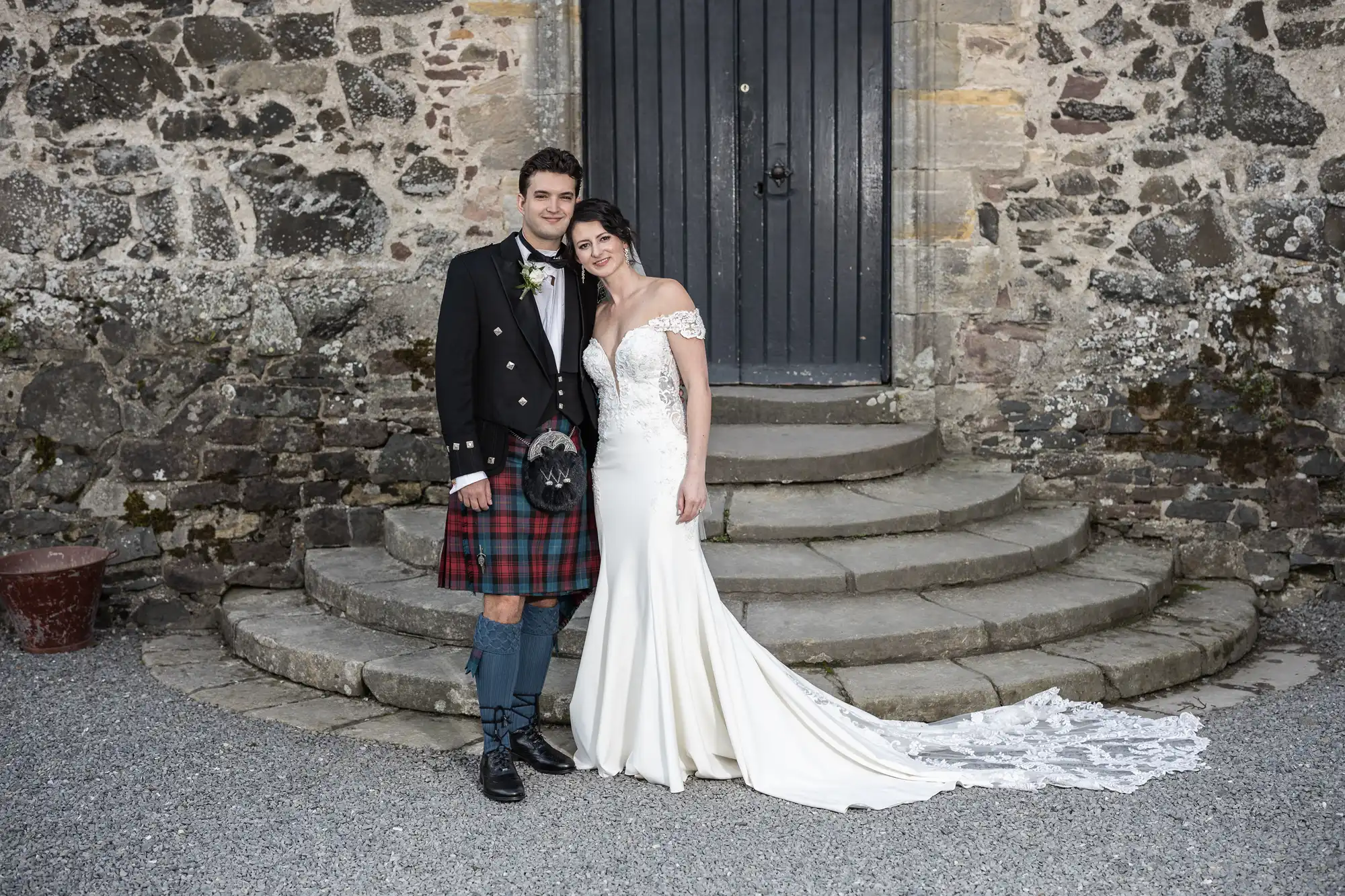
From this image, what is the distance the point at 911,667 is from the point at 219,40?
13.4ft

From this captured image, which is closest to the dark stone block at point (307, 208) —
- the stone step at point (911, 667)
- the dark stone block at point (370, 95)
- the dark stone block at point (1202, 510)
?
the dark stone block at point (370, 95)

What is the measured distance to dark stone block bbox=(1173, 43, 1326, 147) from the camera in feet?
18.9

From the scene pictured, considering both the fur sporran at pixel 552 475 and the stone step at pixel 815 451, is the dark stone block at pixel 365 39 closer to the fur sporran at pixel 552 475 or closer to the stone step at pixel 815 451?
the stone step at pixel 815 451

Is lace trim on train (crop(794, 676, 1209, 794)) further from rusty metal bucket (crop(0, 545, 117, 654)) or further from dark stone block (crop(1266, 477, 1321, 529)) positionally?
rusty metal bucket (crop(0, 545, 117, 654))

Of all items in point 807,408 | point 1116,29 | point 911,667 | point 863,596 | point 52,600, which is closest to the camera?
point 911,667

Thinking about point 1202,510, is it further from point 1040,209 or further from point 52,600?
point 52,600

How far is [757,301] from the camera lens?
6.55 meters

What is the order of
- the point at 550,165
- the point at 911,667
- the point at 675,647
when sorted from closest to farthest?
the point at 550,165, the point at 675,647, the point at 911,667

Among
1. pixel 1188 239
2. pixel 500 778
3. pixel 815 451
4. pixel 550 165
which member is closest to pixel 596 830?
pixel 500 778

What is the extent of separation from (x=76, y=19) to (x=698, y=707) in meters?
4.24

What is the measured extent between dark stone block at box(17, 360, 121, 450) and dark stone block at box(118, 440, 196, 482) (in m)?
0.17

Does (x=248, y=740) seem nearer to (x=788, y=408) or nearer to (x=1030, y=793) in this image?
(x=1030, y=793)

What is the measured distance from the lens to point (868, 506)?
5422mm

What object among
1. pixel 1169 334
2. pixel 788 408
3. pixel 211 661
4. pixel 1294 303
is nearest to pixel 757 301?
pixel 788 408
